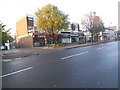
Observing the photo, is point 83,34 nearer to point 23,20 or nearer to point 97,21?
point 97,21

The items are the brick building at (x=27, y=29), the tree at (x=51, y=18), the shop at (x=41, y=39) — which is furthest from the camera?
the brick building at (x=27, y=29)

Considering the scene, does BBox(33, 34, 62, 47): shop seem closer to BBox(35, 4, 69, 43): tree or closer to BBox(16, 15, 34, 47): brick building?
BBox(16, 15, 34, 47): brick building

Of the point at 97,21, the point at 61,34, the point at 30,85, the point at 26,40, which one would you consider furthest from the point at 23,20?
the point at 30,85

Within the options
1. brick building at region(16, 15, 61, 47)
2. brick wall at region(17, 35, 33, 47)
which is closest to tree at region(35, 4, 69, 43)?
brick building at region(16, 15, 61, 47)

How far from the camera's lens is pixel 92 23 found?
3788 centimetres

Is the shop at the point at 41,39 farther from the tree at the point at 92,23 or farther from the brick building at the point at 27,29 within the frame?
the tree at the point at 92,23

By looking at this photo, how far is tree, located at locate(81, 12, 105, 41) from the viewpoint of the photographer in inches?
1464

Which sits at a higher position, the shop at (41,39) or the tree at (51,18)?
the tree at (51,18)

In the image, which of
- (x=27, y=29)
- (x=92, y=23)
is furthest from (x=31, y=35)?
(x=92, y=23)

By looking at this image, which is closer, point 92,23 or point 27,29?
point 27,29

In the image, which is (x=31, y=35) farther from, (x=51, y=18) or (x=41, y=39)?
(x=51, y=18)

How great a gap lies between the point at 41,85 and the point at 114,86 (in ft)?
8.21

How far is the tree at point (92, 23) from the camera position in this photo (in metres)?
37.2

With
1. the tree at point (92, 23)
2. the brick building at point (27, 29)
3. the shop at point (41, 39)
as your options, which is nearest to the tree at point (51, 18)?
the shop at point (41, 39)
